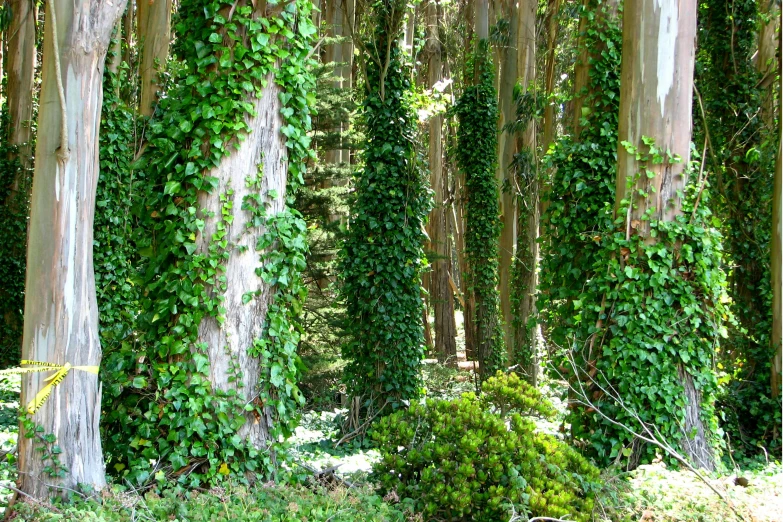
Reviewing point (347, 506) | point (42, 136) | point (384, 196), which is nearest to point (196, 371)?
point (347, 506)

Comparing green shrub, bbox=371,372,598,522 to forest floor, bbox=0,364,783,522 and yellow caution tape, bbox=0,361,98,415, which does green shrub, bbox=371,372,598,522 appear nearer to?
forest floor, bbox=0,364,783,522

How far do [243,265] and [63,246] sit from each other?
4.62 ft

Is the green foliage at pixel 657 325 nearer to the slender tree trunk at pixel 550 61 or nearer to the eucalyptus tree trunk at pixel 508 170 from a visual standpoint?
the eucalyptus tree trunk at pixel 508 170

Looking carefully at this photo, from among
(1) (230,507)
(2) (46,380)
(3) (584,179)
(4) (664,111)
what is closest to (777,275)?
(3) (584,179)

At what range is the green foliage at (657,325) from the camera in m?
6.12

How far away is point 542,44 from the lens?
17703 mm

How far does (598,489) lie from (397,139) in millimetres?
6366

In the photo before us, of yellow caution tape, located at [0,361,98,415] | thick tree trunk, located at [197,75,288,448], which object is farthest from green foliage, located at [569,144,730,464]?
yellow caution tape, located at [0,361,98,415]

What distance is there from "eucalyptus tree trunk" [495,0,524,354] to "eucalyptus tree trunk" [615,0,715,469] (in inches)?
328

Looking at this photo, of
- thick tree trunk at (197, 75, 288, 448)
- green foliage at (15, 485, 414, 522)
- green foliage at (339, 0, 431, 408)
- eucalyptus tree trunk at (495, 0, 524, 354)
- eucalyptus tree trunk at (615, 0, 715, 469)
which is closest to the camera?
green foliage at (15, 485, 414, 522)

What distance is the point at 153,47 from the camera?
10383 mm

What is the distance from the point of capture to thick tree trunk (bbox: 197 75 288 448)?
5.30 meters

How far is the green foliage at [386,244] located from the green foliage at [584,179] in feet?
8.49

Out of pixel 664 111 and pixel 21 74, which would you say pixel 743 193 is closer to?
pixel 664 111
